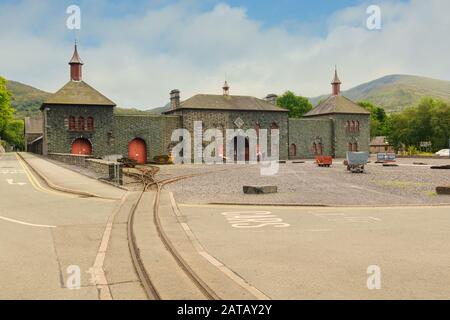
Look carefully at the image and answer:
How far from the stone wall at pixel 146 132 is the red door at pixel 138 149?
14.2 inches

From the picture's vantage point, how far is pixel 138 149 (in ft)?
165

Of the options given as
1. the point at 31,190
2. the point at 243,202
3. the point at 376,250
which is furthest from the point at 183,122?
the point at 376,250

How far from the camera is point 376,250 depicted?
27.2ft

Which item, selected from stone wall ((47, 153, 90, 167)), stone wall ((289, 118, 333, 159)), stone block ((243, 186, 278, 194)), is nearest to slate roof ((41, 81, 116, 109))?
stone wall ((47, 153, 90, 167))

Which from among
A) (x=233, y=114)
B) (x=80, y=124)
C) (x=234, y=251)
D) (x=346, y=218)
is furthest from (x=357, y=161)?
(x=80, y=124)

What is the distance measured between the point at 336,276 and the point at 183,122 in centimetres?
4592

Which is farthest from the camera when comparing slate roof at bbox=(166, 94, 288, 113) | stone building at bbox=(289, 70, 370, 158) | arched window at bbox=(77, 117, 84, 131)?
stone building at bbox=(289, 70, 370, 158)

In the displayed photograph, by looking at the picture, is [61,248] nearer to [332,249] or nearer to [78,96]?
[332,249]

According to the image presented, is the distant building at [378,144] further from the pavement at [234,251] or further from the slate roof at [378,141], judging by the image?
the pavement at [234,251]

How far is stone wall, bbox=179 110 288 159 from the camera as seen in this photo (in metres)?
52.0

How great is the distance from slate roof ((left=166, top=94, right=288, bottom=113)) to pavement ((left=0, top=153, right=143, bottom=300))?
37.8m

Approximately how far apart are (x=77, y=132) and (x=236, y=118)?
18445 millimetres

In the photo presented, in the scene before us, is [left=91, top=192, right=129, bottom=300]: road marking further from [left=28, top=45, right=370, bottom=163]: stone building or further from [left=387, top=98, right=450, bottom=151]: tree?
[left=387, top=98, right=450, bottom=151]: tree
